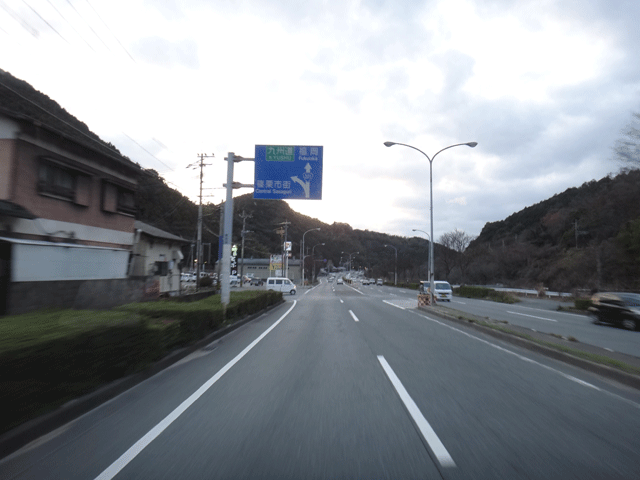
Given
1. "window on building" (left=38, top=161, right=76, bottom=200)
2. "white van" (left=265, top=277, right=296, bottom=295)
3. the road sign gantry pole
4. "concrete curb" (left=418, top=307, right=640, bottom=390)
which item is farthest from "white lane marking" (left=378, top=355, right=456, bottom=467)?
"white van" (left=265, top=277, right=296, bottom=295)

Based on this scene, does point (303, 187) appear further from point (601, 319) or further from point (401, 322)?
point (601, 319)

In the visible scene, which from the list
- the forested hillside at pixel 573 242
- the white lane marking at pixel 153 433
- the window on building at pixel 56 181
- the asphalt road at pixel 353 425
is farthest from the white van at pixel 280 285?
the white lane marking at pixel 153 433

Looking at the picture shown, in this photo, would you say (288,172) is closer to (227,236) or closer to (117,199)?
(227,236)

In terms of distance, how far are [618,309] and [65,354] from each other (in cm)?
1839

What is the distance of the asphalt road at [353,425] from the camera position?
3588mm

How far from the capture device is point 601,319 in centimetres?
1741

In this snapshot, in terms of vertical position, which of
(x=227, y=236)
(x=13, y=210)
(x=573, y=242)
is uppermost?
(x=573, y=242)

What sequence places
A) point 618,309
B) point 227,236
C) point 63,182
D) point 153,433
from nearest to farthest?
1. point 153,433
2. point 63,182
3. point 227,236
4. point 618,309

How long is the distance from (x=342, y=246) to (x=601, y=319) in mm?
113814

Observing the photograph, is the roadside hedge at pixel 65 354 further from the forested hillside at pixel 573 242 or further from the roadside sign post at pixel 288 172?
the forested hillside at pixel 573 242

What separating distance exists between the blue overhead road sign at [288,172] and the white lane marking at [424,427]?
9428mm

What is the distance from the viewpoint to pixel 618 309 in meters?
16.5

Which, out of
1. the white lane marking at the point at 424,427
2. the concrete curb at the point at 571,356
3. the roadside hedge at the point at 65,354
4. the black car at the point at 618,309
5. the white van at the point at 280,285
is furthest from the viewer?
the white van at the point at 280,285

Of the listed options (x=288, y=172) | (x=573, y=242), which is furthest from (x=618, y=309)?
(x=573, y=242)
